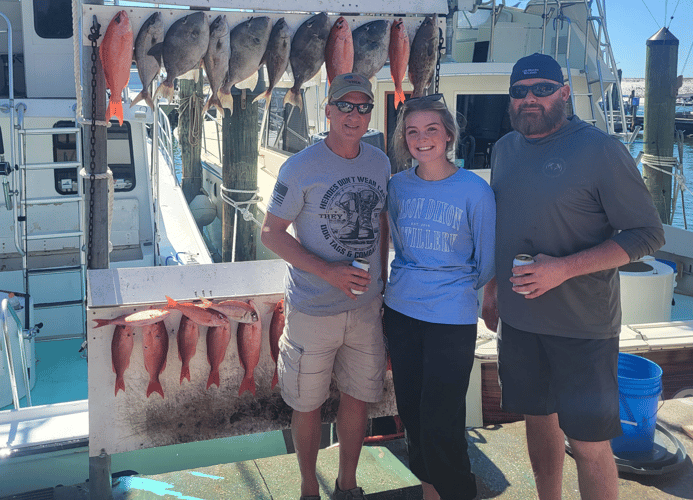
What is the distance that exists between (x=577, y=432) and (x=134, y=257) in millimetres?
5156

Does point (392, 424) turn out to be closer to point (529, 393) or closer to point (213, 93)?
point (529, 393)

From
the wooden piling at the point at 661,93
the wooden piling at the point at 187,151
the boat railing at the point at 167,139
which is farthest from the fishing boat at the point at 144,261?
the wooden piling at the point at 187,151

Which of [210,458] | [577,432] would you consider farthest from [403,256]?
[210,458]

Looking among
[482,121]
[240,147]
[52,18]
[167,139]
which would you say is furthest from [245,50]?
[167,139]

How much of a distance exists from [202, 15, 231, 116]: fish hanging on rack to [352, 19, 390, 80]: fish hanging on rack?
0.64 m

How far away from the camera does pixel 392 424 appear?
14.2ft

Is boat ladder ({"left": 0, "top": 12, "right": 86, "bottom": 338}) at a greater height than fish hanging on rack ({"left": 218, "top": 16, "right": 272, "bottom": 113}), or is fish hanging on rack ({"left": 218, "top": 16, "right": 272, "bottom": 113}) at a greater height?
fish hanging on rack ({"left": 218, "top": 16, "right": 272, "bottom": 113})

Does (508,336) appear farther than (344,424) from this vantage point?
No

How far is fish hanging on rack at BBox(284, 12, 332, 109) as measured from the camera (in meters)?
2.91

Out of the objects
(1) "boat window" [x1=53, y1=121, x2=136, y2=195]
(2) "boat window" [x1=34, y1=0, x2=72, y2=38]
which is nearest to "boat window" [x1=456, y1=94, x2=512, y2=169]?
(1) "boat window" [x1=53, y1=121, x2=136, y2=195]

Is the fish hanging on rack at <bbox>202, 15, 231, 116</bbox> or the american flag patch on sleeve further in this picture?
the fish hanging on rack at <bbox>202, 15, 231, 116</bbox>

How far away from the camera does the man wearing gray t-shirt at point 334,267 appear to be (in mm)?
2438

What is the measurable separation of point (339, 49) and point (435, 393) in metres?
1.67

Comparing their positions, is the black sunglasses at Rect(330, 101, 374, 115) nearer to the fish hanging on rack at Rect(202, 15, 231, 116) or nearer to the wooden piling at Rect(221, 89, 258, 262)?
the fish hanging on rack at Rect(202, 15, 231, 116)
